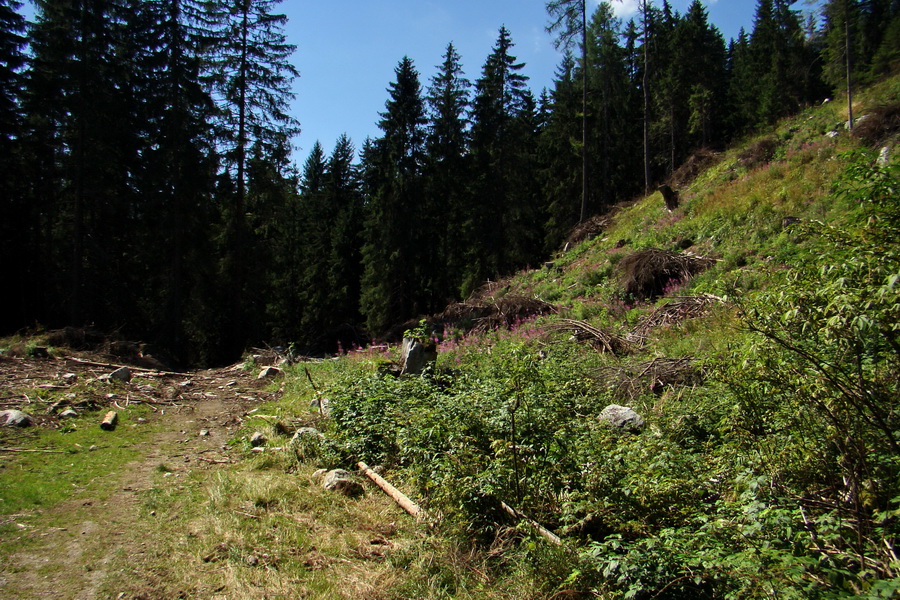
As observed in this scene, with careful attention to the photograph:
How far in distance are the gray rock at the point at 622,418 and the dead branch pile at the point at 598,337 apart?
2.99 meters

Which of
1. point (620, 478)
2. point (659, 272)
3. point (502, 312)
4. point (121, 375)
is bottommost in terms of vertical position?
point (121, 375)

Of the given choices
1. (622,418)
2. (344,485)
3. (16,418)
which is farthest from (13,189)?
(622,418)

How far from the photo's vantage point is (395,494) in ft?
14.1

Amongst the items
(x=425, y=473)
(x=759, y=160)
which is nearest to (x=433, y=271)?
(x=759, y=160)

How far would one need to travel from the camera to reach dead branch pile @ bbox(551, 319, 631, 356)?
8.54 m

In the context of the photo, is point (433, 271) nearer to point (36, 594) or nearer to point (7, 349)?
point (7, 349)

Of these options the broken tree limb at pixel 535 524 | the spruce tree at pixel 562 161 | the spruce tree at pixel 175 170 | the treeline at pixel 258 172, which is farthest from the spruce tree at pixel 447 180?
the broken tree limb at pixel 535 524

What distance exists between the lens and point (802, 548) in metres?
2.43

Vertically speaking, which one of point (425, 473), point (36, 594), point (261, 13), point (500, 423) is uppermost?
point (261, 13)

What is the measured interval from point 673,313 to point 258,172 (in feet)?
54.7

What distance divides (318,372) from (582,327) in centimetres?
576

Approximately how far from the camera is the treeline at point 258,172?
1806 centimetres

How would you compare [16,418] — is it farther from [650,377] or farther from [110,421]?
Result: [650,377]

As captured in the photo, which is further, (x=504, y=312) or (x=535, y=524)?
(x=504, y=312)
